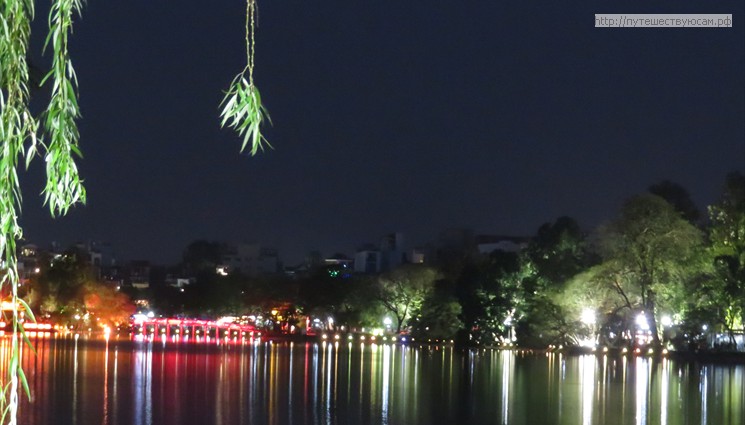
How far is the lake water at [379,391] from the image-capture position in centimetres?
2775

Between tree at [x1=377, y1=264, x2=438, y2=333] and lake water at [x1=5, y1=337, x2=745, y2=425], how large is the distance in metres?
26.0

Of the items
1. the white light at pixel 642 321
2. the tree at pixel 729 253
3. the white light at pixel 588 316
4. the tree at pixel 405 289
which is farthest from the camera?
the tree at pixel 405 289

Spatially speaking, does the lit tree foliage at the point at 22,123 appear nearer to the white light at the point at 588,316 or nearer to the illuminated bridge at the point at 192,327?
the white light at the point at 588,316

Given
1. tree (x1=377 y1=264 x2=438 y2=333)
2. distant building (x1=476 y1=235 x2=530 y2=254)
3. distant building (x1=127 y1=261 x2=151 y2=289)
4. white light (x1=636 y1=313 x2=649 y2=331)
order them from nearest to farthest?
white light (x1=636 y1=313 x2=649 y2=331), tree (x1=377 y1=264 x2=438 y2=333), distant building (x1=476 y1=235 x2=530 y2=254), distant building (x1=127 y1=261 x2=151 y2=289)

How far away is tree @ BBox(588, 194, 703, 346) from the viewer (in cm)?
5050

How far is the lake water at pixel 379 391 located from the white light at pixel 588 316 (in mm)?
1963

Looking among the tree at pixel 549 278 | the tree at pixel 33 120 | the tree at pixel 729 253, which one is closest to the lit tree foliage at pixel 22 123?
the tree at pixel 33 120

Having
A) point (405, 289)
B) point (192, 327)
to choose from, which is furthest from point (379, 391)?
point (192, 327)

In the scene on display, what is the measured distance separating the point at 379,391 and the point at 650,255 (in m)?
19.9

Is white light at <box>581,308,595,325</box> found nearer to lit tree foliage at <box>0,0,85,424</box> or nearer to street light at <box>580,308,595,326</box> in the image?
street light at <box>580,308,595,326</box>

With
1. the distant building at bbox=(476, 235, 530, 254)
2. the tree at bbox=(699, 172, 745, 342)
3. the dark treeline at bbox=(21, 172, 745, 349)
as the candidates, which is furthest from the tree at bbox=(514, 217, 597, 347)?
the distant building at bbox=(476, 235, 530, 254)

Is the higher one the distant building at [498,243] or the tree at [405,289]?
the distant building at [498,243]

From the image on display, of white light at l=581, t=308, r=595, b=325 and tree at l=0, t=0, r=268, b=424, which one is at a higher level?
tree at l=0, t=0, r=268, b=424

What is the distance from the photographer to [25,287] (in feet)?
308
